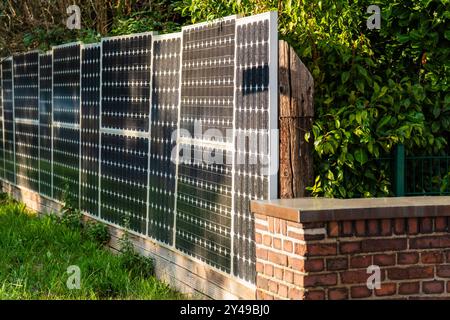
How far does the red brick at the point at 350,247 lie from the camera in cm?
728

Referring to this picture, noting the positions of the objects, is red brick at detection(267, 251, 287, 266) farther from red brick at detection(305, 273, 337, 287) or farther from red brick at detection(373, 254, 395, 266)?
red brick at detection(373, 254, 395, 266)

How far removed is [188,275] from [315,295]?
2.79m

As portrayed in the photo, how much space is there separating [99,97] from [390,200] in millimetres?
5907

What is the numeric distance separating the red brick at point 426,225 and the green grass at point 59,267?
3.12 metres

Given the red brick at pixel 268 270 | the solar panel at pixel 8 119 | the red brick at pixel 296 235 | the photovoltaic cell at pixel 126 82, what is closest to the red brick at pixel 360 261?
the red brick at pixel 296 235

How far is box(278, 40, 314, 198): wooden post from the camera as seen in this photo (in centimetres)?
807

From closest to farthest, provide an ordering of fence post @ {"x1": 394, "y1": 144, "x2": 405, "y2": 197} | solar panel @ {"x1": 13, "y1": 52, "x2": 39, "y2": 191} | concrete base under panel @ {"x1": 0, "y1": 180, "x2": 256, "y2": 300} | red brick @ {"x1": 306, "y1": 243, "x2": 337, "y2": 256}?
red brick @ {"x1": 306, "y1": 243, "x2": 337, "y2": 256}
fence post @ {"x1": 394, "y1": 144, "x2": 405, "y2": 197}
concrete base under panel @ {"x1": 0, "y1": 180, "x2": 256, "y2": 300}
solar panel @ {"x1": 13, "y1": 52, "x2": 39, "y2": 191}

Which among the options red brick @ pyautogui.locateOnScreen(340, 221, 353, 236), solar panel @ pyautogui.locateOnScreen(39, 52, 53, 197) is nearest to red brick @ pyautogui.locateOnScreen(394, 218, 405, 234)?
red brick @ pyautogui.locateOnScreen(340, 221, 353, 236)

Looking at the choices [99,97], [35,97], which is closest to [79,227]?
[99,97]

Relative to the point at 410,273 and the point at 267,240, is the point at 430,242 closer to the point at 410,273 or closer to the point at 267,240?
the point at 410,273

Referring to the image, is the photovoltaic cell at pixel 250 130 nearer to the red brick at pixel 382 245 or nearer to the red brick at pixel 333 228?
the red brick at pixel 333 228

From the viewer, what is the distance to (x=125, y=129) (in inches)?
464

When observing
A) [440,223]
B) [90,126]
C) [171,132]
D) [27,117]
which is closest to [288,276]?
[440,223]
